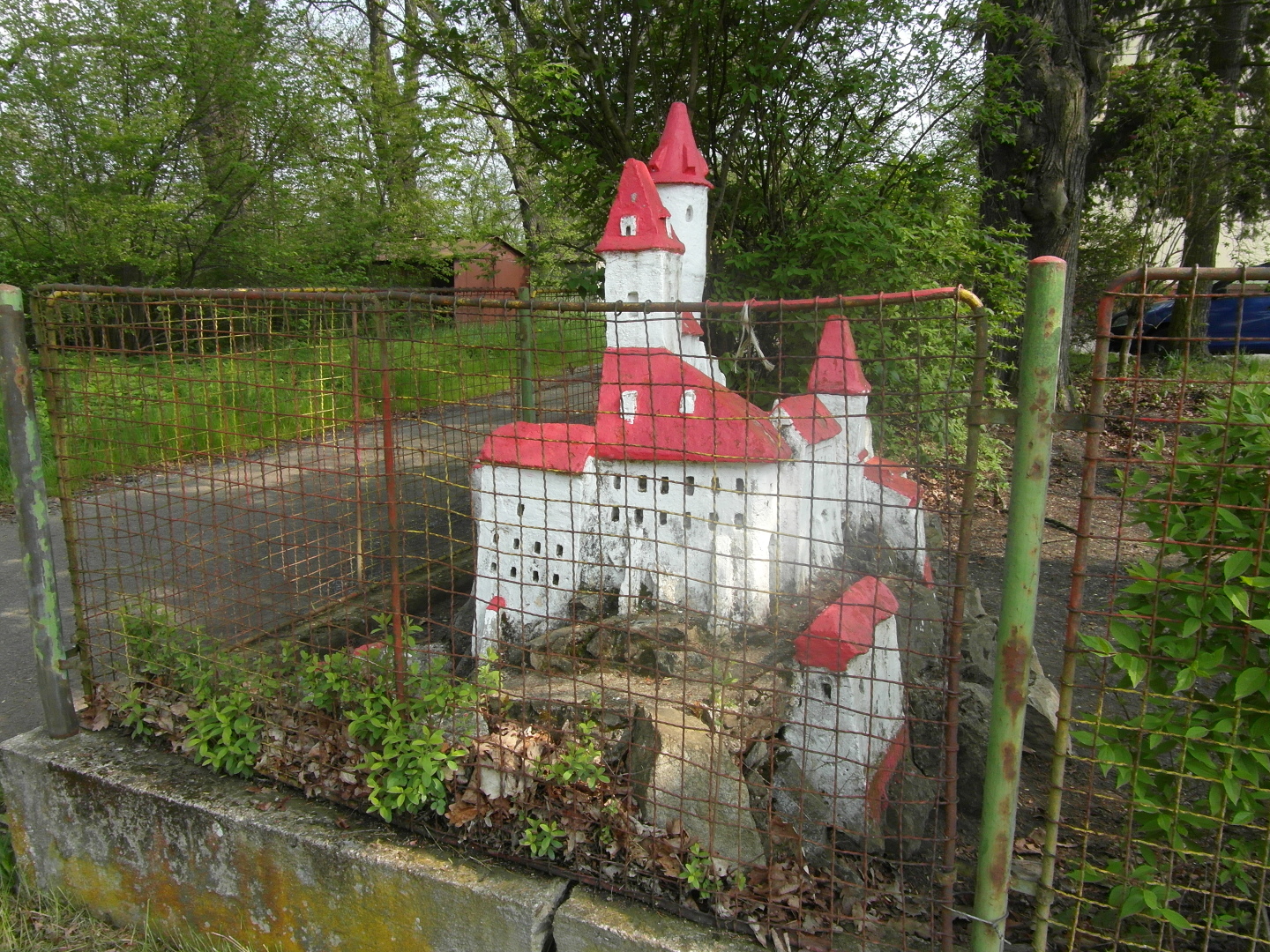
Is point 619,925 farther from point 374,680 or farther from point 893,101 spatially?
point 893,101

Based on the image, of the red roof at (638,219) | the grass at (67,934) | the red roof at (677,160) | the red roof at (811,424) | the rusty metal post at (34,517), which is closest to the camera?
the grass at (67,934)

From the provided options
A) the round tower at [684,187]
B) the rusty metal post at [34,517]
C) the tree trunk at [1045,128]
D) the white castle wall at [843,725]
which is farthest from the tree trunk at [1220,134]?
the rusty metal post at [34,517]

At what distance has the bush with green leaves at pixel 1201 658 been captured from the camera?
207 cm

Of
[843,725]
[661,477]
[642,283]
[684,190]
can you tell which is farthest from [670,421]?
[684,190]

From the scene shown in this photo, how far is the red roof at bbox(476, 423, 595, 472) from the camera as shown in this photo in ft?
13.0

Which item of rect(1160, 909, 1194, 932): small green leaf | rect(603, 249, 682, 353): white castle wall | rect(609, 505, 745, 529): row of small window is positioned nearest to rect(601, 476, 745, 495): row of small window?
rect(609, 505, 745, 529): row of small window

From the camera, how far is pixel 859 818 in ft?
9.82

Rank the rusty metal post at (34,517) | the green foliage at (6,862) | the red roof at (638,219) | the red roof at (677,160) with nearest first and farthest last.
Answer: the rusty metal post at (34,517) → the green foliage at (6,862) → the red roof at (638,219) → the red roof at (677,160)

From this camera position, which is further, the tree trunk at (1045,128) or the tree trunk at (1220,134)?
the tree trunk at (1220,134)

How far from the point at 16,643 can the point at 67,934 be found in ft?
9.04

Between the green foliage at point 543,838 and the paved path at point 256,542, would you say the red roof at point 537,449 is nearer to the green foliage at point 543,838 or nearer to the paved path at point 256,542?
the paved path at point 256,542

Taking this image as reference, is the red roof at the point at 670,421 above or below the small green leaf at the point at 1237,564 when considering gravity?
above

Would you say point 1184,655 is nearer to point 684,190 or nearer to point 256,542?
point 684,190

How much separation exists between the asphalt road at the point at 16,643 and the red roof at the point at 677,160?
3826 mm
